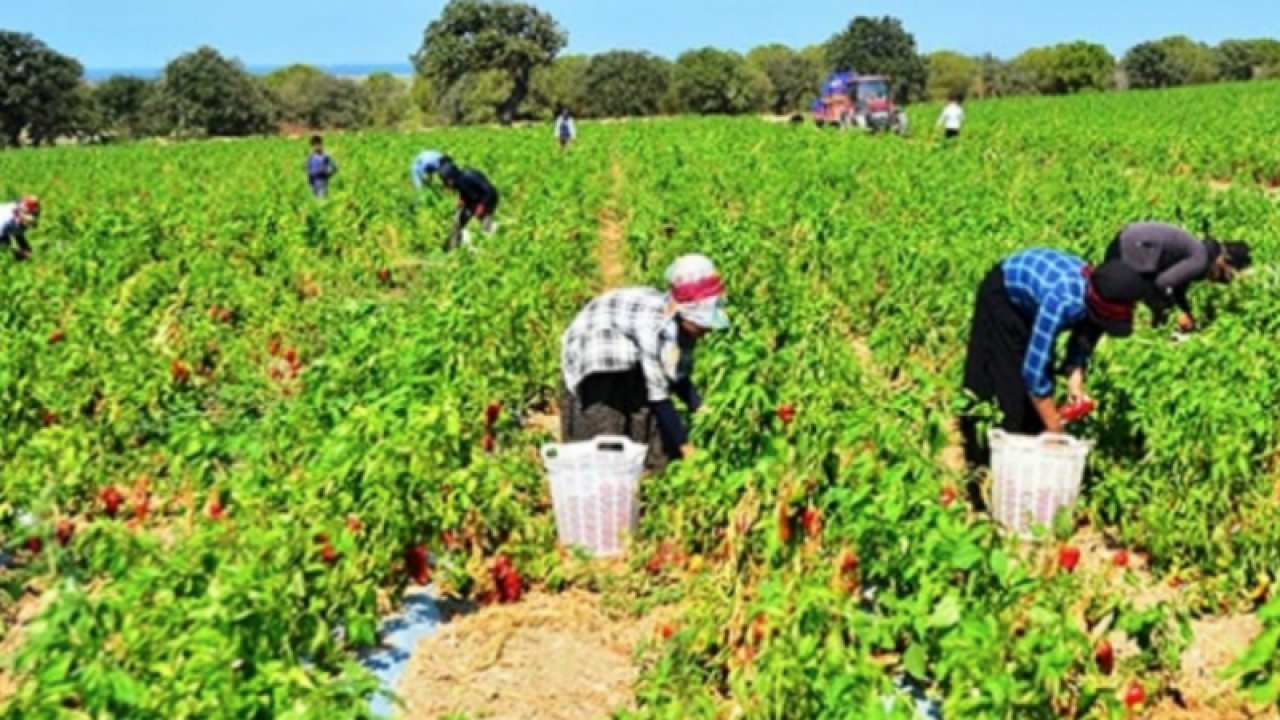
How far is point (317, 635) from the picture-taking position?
156 inches

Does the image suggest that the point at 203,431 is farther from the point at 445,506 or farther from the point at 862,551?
the point at 862,551

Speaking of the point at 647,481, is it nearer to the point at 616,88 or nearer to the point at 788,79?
the point at 616,88

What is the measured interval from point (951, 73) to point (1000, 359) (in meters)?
97.3

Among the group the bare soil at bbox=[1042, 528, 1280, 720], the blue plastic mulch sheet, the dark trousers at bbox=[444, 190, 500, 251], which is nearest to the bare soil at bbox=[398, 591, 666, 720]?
the blue plastic mulch sheet

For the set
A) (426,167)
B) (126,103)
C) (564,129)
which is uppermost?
(126,103)

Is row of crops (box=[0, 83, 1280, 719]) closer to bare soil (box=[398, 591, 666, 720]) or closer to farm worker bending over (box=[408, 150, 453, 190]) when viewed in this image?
bare soil (box=[398, 591, 666, 720])

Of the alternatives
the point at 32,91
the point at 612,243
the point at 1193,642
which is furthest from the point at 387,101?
the point at 1193,642

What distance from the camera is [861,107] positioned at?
1423 inches

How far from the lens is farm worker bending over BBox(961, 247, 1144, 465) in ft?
17.5

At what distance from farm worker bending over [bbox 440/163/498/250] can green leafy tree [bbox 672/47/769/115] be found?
221ft

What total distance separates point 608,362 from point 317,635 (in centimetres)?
186

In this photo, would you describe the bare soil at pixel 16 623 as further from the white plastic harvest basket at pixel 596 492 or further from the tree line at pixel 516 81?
the tree line at pixel 516 81

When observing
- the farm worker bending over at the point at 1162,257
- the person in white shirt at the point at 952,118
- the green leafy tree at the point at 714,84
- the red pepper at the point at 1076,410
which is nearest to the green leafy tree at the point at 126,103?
the green leafy tree at the point at 714,84

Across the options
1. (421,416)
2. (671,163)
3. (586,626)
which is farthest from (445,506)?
(671,163)
